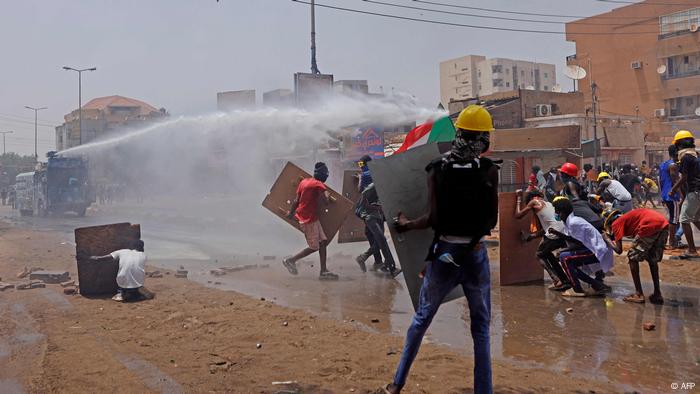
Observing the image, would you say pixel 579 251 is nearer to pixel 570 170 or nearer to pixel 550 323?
pixel 570 170

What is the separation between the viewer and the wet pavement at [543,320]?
434 cm

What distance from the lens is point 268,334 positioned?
520cm

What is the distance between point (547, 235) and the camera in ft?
22.5

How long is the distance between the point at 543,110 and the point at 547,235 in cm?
2810

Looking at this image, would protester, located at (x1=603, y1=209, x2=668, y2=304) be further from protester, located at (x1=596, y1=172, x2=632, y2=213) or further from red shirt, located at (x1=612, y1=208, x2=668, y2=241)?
protester, located at (x1=596, y1=172, x2=632, y2=213)

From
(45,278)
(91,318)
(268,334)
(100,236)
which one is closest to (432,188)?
(268,334)

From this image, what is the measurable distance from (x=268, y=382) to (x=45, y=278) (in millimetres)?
5840

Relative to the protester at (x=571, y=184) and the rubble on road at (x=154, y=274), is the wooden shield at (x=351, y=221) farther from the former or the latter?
the protester at (x=571, y=184)

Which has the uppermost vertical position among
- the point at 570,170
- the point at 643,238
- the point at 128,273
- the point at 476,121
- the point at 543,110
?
the point at 543,110

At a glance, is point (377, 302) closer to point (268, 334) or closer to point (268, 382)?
point (268, 334)

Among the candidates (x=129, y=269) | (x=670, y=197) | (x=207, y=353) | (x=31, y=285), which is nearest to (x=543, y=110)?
(x=670, y=197)

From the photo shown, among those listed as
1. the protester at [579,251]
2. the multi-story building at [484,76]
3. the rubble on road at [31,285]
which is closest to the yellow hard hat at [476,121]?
the protester at [579,251]

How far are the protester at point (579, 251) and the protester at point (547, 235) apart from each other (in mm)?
105

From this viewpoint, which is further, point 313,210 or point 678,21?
point 678,21
